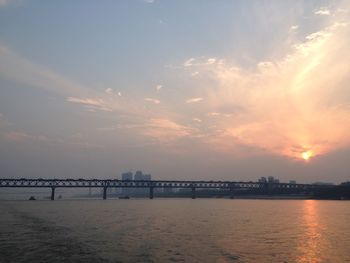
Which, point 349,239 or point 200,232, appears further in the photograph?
point 200,232

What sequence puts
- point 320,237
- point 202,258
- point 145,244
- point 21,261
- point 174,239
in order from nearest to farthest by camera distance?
point 21,261
point 202,258
point 145,244
point 174,239
point 320,237

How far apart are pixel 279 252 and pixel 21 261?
22835 millimetres

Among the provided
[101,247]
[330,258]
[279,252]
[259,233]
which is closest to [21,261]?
[101,247]

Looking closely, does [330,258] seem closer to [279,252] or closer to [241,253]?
[279,252]

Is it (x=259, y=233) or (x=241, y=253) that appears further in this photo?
(x=259, y=233)

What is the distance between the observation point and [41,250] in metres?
35.1

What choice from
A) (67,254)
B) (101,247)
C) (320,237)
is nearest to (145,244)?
(101,247)

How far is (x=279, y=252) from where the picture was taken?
35.8 metres

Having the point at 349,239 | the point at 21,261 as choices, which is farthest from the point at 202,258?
the point at 349,239

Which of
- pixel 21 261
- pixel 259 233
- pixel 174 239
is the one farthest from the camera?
pixel 259 233

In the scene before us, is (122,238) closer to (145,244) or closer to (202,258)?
(145,244)

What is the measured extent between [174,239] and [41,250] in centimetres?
1552

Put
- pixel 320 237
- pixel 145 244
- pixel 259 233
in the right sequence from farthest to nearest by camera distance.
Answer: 1. pixel 259 233
2. pixel 320 237
3. pixel 145 244

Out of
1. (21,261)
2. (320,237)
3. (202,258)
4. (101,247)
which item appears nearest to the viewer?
(21,261)
